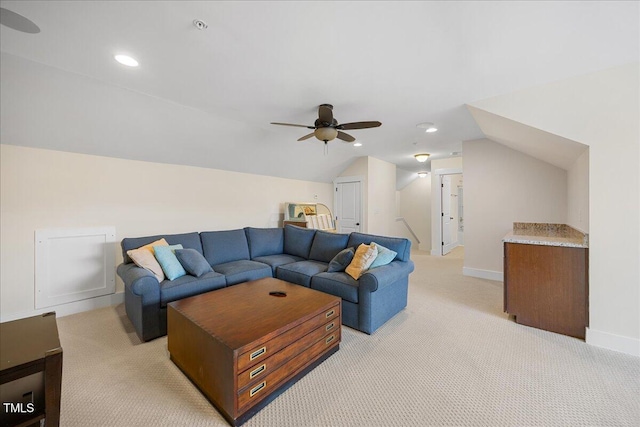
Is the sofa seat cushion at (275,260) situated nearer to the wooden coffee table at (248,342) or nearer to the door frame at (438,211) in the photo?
the wooden coffee table at (248,342)

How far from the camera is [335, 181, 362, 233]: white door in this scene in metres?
6.04

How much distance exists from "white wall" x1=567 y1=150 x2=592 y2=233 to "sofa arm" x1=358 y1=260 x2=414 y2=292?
179cm

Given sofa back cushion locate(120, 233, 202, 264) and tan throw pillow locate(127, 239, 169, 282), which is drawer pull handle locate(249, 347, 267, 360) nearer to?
tan throw pillow locate(127, 239, 169, 282)

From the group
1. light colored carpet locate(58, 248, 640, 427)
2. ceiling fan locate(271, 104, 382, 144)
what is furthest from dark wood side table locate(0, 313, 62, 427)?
ceiling fan locate(271, 104, 382, 144)

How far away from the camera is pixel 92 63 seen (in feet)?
7.18

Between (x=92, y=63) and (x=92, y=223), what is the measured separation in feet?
6.38

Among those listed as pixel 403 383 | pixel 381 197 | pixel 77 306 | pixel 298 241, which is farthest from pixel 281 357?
pixel 381 197

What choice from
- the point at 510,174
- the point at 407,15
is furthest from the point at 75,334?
the point at 510,174

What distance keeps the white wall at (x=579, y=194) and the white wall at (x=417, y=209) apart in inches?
160

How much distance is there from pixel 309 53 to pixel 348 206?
14.6 ft

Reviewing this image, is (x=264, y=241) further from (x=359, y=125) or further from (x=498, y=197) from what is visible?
(x=498, y=197)

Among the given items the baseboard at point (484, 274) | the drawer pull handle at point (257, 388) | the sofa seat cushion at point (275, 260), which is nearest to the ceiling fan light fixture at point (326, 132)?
the sofa seat cushion at point (275, 260)

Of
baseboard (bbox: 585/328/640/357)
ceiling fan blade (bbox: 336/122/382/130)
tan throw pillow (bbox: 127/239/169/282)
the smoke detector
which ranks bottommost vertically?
baseboard (bbox: 585/328/640/357)

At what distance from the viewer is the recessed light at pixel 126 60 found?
2082 mm
